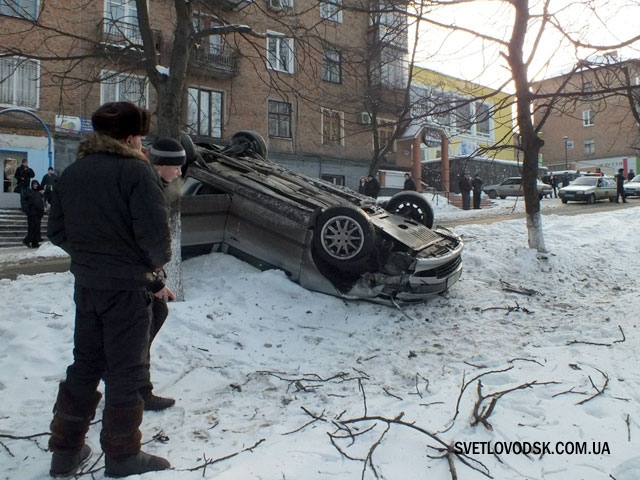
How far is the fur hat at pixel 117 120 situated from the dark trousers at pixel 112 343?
0.79 metres

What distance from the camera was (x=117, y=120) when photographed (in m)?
2.33

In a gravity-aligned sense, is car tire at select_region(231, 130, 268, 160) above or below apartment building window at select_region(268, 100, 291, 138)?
below

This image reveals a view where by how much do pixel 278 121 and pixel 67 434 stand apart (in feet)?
74.1

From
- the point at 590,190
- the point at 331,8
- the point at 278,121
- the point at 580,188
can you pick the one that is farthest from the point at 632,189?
the point at 331,8

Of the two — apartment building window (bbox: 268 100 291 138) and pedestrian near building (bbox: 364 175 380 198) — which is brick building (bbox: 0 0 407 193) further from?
pedestrian near building (bbox: 364 175 380 198)

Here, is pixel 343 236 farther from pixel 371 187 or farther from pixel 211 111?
pixel 211 111

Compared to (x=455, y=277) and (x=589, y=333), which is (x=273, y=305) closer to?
(x=455, y=277)

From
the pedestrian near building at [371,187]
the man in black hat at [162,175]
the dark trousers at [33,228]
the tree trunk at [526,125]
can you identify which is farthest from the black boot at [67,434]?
the pedestrian near building at [371,187]

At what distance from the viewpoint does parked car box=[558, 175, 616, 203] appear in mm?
21719

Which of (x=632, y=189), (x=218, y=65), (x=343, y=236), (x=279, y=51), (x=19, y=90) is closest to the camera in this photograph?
(x=343, y=236)

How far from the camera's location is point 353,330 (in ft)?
15.5

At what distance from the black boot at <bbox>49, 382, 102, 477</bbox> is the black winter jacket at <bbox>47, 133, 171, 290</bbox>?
0.60 metres

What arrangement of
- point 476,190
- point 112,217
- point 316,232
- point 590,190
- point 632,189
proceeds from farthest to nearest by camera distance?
1. point 632,189
2. point 590,190
3. point 476,190
4. point 316,232
5. point 112,217

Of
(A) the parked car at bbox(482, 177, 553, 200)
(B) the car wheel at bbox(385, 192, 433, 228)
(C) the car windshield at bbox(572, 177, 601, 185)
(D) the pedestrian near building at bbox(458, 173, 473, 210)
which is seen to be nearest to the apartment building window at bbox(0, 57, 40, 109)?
(B) the car wheel at bbox(385, 192, 433, 228)
